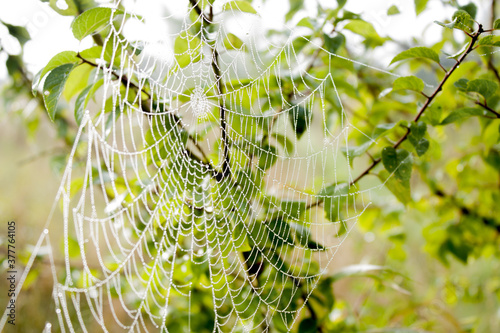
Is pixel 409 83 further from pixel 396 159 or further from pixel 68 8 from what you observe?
pixel 68 8

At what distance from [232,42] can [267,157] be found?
0.55ft

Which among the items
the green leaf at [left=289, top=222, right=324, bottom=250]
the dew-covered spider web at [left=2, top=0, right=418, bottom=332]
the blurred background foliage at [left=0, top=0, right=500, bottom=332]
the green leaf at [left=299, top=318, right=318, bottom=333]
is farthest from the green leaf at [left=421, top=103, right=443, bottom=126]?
the green leaf at [left=299, top=318, right=318, bottom=333]

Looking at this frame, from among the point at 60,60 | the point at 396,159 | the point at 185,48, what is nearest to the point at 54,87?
the point at 60,60

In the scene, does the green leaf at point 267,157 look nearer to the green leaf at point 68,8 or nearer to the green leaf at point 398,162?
the green leaf at point 398,162

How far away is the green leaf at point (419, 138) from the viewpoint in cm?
50

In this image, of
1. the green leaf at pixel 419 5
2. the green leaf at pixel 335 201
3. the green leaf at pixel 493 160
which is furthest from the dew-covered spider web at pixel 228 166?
the green leaf at pixel 493 160

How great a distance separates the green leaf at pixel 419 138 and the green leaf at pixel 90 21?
0.36 metres

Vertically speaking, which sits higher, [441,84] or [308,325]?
[441,84]

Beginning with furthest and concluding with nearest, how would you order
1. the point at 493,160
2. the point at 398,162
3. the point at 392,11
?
1. the point at 493,160
2. the point at 392,11
3. the point at 398,162

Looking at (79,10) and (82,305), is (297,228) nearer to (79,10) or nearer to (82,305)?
(79,10)

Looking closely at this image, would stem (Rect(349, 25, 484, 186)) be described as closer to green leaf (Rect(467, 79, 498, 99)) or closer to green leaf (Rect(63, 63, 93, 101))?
green leaf (Rect(467, 79, 498, 99))

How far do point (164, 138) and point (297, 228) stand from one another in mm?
221

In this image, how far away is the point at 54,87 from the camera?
42 cm

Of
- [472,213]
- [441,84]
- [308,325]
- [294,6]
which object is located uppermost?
[294,6]
